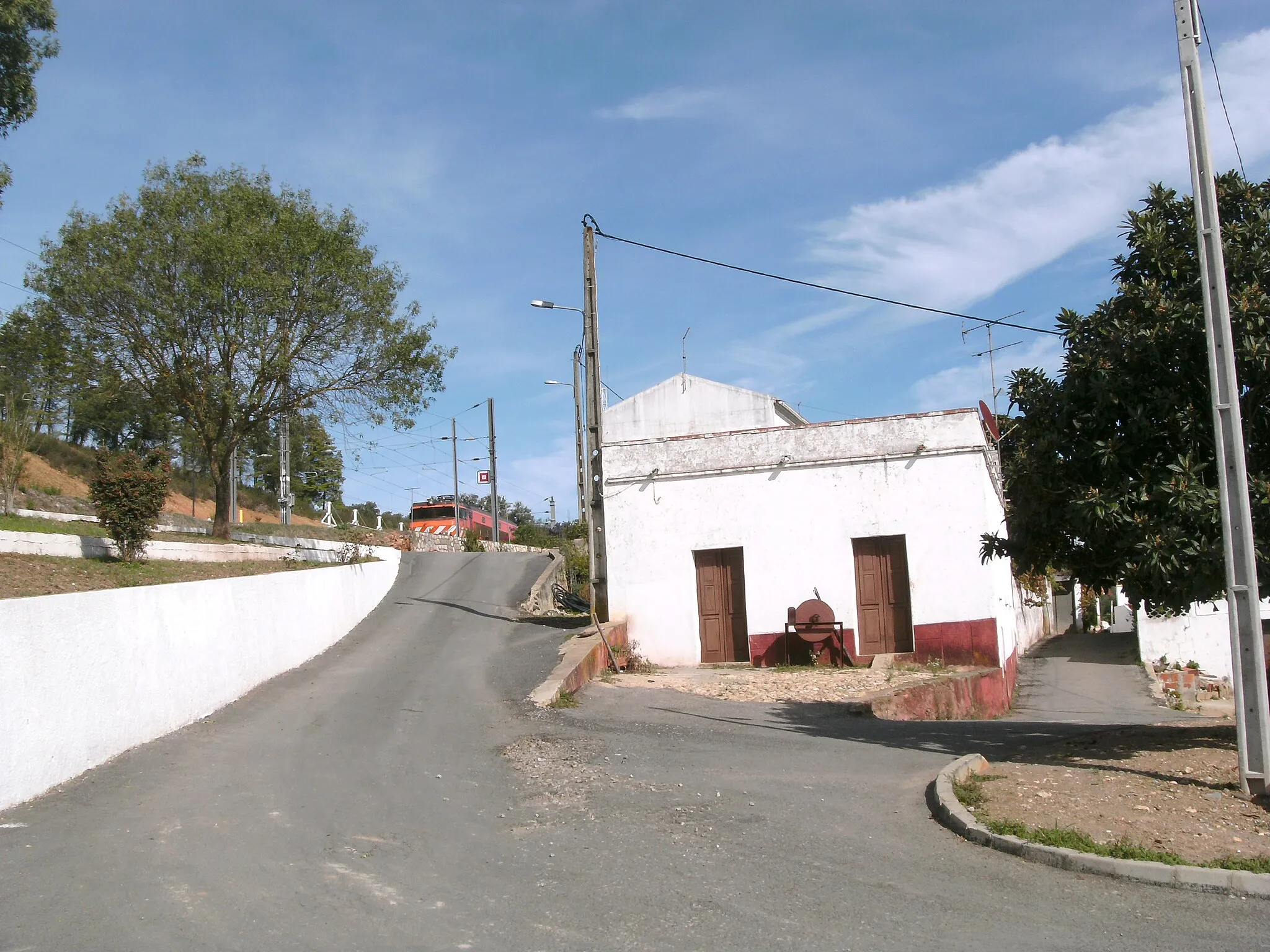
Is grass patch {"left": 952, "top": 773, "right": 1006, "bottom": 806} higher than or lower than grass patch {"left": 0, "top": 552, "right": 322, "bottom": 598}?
lower

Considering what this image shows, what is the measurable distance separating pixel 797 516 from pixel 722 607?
7.53 feet

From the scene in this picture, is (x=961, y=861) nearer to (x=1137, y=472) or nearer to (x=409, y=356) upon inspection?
(x=1137, y=472)

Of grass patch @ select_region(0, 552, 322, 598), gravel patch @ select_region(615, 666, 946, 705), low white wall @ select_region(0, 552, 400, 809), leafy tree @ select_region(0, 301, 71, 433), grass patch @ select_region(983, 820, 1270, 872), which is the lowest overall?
gravel patch @ select_region(615, 666, 946, 705)

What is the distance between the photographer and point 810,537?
722 inches

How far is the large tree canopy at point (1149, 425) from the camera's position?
7715mm

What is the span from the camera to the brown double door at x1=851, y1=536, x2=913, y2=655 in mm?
17938

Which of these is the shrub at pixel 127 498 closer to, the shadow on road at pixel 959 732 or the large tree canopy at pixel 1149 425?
the shadow on road at pixel 959 732

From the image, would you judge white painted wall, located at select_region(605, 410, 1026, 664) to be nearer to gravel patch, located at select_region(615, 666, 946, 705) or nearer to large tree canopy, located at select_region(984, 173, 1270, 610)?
gravel patch, located at select_region(615, 666, 946, 705)

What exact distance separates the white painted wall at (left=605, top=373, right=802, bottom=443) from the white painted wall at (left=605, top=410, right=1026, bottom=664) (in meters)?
18.7

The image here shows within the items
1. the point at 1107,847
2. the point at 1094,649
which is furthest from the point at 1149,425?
the point at 1094,649

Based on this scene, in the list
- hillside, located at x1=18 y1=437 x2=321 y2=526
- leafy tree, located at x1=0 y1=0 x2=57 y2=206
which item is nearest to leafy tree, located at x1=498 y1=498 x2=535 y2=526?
hillside, located at x1=18 y1=437 x2=321 y2=526

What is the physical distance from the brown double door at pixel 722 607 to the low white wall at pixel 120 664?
7785 millimetres

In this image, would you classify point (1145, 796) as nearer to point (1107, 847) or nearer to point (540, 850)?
point (1107, 847)

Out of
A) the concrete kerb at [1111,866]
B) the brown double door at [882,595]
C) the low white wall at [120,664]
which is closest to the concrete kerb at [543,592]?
the brown double door at [882,595]
